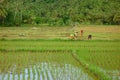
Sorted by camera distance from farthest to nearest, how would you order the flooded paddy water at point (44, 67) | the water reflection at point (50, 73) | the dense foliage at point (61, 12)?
the dense foliage at point (61, 12) → the flooded paddy water at point (44, 67) → the water reflection at point (50, 73)

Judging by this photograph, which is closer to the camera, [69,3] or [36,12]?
[36,12]

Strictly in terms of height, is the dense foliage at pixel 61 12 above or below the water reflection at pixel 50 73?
below

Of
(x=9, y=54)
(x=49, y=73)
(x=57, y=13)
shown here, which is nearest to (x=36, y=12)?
(x=57, y=13)

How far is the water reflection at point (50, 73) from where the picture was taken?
8.50 meters

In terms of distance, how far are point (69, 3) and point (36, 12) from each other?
6295 millimetres

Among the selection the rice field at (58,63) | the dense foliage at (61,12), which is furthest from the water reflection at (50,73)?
the dense foliage at (61,12)

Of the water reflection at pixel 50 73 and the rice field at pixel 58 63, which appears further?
the rice field at pixel 58 63

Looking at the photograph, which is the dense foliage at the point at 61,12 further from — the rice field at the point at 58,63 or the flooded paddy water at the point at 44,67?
the flooded paddy water at the point at 44,67

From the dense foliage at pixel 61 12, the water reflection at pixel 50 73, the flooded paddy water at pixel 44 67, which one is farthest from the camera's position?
the dense foliage at pixel 61 12

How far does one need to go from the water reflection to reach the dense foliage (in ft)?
77.0

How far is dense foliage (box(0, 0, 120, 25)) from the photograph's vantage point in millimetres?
38000

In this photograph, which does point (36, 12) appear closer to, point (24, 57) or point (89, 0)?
point (89, 0)

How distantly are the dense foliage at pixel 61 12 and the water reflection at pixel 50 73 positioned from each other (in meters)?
23.5

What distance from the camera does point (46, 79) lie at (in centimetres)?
834
